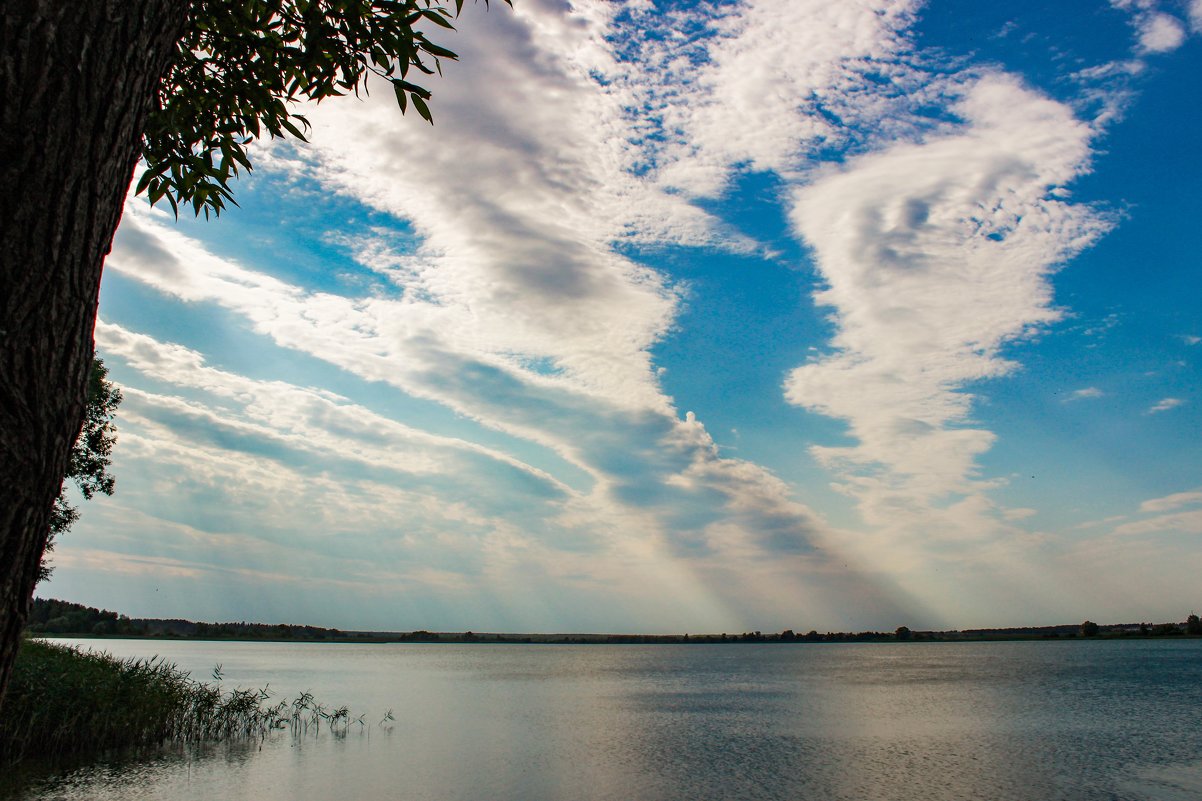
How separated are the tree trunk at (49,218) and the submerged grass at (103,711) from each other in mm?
21575

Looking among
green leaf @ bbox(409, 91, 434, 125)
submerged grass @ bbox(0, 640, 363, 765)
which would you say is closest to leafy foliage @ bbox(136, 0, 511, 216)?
green leaf @ bbox(409, 91, 434, 125)

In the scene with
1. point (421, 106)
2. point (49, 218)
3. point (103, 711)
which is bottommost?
point (103, 711)

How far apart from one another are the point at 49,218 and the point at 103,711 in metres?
29.5

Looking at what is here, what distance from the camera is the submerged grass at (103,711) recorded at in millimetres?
23344

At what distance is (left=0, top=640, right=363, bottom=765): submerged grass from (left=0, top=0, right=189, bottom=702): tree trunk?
21575 millimetres

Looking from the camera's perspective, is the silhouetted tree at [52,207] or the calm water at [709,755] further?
the calm water at [709,755]

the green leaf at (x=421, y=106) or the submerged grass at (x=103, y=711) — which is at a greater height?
the green leaf at (x=421, y=106)

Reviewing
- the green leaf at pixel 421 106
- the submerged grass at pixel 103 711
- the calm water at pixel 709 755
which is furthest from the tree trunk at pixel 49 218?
the calm water at pixel 709 755

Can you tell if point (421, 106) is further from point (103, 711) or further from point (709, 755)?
point (709, 755)

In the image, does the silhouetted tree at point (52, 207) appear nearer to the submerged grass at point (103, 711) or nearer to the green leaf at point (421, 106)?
the green leaf at point (421, 106)

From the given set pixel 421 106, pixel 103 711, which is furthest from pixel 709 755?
pixel 421 106

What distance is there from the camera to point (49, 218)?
8.71 ft

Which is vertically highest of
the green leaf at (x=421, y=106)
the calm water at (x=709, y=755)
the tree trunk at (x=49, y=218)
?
the green leaf at (x=421, y=106)

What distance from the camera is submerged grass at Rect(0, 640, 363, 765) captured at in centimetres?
2334
